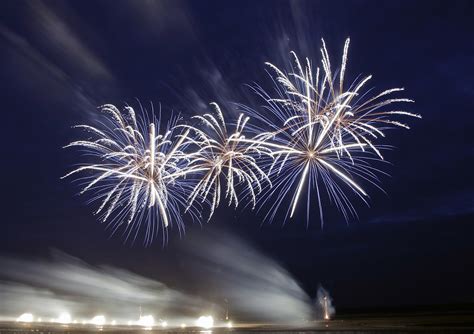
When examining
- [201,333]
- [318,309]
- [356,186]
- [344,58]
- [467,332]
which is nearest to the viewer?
[356,186]

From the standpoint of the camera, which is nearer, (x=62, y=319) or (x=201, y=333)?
→ (x=201, y=333)

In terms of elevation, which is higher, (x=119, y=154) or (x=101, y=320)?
(x=119, y=154)

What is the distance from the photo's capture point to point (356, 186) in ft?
73.5

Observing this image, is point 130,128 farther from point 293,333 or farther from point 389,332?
point 389,332

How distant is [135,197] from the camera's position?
2733cm

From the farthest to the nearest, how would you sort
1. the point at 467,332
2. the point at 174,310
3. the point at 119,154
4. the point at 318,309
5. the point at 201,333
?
the point at 174,310 < the point at 318,309 < the point at 201,333 < the point at 119,154 < the point at 467,332

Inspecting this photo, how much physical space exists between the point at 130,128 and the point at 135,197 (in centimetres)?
470

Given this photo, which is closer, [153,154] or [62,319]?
[153,154]

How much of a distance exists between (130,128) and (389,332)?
66.8ft

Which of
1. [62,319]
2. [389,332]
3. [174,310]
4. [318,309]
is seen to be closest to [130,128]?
[389,332]

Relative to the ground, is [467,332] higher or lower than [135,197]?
lower

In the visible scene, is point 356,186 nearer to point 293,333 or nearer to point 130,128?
point 293,333

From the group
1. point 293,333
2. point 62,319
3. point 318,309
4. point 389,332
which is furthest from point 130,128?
point 318,309

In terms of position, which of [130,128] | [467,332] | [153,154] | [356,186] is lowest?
[467,332]
